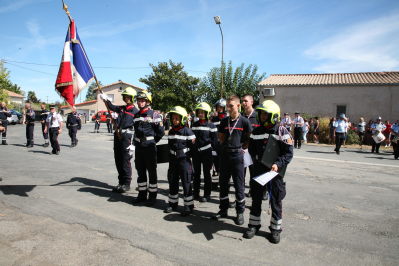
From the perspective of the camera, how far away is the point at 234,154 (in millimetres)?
4180

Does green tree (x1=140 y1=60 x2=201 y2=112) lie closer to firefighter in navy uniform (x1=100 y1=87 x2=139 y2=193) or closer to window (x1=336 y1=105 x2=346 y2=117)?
window (x1=336 y1=105 x2=346 y2=117)

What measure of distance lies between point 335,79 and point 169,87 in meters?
16.7

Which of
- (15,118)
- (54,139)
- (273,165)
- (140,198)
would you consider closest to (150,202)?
(140,198)

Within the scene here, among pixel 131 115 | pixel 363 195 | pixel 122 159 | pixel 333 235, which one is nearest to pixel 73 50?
pixel 131 115

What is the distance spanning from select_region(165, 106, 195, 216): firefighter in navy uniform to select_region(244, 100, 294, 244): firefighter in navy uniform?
49.7 inches

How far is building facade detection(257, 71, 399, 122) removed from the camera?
21.9 meters

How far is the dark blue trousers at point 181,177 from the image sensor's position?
4.54 meters

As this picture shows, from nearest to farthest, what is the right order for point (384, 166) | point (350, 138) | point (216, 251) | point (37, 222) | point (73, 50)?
point (216, 251)
point (37, 222)
point (73, 50)
point (384, 166)
point (350, 138)

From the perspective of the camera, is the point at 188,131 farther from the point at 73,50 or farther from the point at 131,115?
the point at 73,50

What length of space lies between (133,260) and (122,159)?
2.98 meters

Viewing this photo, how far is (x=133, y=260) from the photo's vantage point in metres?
3.02

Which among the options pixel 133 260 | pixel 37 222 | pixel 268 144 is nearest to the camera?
pixel 133 260

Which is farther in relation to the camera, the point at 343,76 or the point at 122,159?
the point at 343,76

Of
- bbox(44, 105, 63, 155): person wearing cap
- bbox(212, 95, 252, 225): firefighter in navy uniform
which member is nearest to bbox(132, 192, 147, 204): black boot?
bbox(212, 95, 252, 225): firefighter in navy uniform
